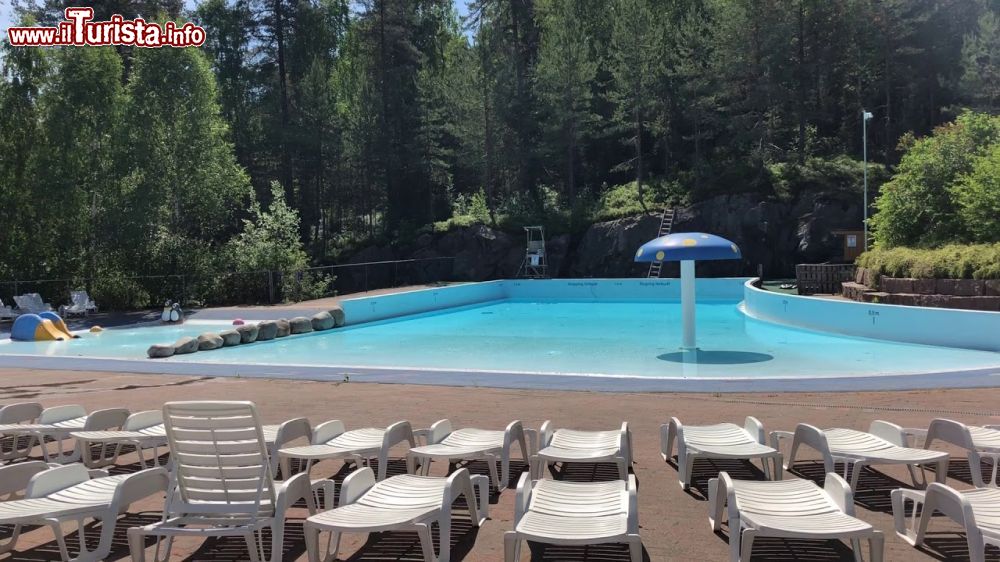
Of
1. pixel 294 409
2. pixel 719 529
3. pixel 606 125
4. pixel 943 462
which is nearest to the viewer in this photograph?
pixel 719 529

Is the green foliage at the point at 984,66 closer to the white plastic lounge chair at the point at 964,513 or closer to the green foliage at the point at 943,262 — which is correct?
the green foliage at the point at 943,262

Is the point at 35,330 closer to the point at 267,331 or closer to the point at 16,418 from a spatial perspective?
the point at 267,331

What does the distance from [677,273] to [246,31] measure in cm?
2387

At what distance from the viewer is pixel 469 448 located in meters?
4.99

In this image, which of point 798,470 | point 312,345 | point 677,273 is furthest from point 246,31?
point 798,470

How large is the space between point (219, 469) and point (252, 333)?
Answer: 43.8ft

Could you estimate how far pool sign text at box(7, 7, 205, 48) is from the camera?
2256 centimetres

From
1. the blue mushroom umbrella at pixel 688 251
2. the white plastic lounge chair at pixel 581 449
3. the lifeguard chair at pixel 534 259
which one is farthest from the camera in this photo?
the lifeguard chair at pixel 534 259

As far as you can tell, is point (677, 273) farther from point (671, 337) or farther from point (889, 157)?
point (671, 337)

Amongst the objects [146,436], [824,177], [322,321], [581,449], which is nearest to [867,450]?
[581,449]

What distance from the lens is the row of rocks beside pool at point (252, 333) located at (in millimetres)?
13883

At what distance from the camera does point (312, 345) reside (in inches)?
635

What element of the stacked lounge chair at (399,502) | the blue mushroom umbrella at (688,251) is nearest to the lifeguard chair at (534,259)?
the blue mushroom umbrella at (688,251)

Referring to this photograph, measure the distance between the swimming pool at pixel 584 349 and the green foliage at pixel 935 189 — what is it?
11.2ft
